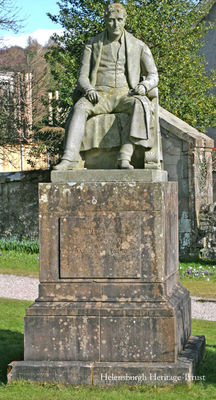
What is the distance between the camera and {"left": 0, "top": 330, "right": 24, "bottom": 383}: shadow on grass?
644 centimetres

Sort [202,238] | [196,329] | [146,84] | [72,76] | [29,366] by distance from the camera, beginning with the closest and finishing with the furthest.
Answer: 1. [29,366]
2. [146,84]
3. [196,329]
4. [202,238]
5. [72,76]

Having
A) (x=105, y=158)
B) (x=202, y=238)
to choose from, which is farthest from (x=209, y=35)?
(x=105, y=158)

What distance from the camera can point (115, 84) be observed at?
21.4ft

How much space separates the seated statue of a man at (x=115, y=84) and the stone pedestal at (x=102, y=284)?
1.04 ft

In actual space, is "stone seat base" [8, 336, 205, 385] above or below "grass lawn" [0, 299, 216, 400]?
above

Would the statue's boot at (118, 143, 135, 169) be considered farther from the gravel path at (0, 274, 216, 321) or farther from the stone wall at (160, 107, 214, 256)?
the stone wall at (160, 107, 214, 256)

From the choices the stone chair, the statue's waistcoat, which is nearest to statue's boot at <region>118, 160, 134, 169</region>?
the stone chair

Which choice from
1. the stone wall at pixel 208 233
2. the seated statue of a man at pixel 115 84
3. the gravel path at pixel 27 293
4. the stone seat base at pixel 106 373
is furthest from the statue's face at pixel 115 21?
the stone wall at pixel 208 233

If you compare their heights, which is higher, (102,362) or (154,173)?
(154,173)

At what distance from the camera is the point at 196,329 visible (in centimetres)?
895

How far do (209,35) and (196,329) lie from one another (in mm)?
23055

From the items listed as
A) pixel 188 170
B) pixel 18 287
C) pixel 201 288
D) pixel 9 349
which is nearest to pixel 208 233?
pixel 188 170

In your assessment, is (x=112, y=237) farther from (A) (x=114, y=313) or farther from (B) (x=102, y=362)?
(B) (x=102, y=362)

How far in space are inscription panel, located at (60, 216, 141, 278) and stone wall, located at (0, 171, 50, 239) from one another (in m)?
11.7
